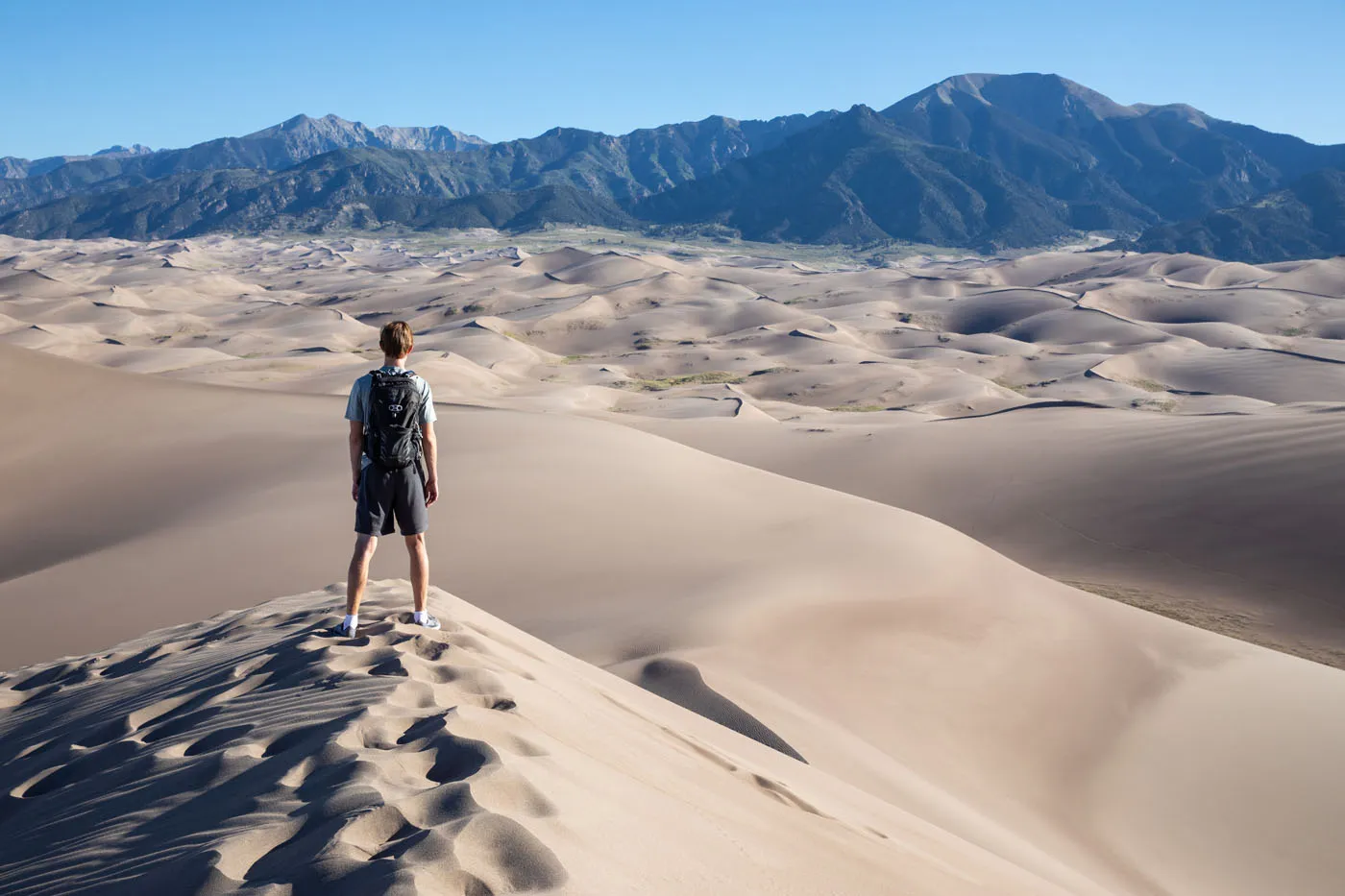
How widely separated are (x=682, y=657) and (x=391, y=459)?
8.74 feet

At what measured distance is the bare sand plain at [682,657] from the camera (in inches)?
110

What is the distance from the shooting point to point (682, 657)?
20.6 ft

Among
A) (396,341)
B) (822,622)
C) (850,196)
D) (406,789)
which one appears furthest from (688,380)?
(850,196)

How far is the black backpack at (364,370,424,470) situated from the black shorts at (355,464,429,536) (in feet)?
0.21

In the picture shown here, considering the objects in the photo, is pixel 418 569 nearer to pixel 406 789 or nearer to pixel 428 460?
pixel 428 460

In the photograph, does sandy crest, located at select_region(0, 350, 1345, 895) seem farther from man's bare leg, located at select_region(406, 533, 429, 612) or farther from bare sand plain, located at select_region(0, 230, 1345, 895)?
man's bare leg, located at select_region(406, 533, 429, 612)

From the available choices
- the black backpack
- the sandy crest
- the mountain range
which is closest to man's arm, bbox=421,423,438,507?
the black backpack

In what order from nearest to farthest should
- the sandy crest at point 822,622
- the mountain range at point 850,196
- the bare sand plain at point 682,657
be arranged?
the bare sand plain at point 682,657 < the sandy crest at point 822,622 < the mountain range at point 850,196

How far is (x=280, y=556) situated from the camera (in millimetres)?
8195

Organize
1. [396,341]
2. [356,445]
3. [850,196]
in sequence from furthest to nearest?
[850,196], [356,445], [396,341]

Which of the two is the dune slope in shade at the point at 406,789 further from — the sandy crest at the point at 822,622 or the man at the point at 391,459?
the sandy crest at the point at 822,622

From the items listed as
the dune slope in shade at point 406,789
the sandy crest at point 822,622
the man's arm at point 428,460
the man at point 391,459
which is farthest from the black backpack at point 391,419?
the sandy crest at point 822,622

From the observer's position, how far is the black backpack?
4223 mm

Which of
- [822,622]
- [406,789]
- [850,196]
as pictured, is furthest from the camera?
[850,196]
